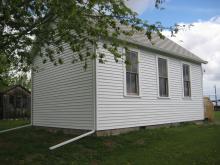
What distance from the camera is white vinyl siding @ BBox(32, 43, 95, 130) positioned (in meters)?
11.4

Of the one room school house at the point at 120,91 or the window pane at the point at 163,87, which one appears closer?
the one room school house at the point at 120,91

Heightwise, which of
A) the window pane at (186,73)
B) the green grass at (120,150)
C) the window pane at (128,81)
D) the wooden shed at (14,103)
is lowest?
the green grass at (120,150)

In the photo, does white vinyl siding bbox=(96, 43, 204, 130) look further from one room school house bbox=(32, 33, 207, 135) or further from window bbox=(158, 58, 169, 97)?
window bbox=(158, 58, 169, 97)

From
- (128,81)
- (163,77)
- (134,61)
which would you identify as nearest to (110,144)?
(128,81)

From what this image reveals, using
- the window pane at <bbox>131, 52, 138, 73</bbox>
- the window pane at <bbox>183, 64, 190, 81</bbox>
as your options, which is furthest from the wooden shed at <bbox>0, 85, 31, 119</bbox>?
the window pane at <bbox>131, 52, 138, 73</bbox>

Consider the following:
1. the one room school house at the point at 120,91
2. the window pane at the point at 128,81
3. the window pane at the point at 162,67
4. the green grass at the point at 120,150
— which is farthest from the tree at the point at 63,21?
the window pane at the point at 162,67

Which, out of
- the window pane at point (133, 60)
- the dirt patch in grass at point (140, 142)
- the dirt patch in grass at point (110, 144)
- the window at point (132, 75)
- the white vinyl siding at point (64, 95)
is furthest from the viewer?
the window pane at point (133, 60)

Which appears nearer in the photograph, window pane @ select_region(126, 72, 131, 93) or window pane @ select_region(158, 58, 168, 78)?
window pane @ select_region(126, 72, 131, 93)

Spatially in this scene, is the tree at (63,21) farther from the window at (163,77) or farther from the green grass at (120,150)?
the window at (163,77)

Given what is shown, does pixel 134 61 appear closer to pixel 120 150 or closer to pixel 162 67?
pixel 162 67

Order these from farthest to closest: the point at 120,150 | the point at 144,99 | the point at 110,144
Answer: the point at 144,99, the point at 110,144, the point at 120,150

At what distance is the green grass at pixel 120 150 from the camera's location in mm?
7867

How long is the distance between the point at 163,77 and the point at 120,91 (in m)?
3.65

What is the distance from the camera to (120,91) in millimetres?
11906
